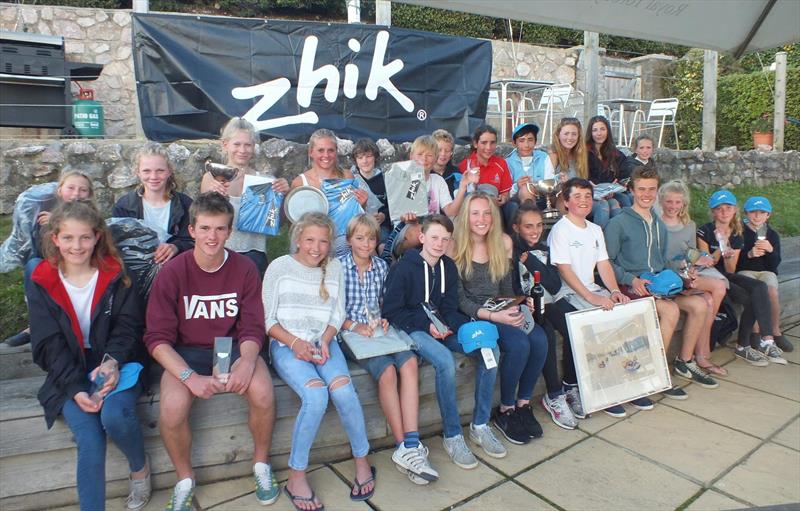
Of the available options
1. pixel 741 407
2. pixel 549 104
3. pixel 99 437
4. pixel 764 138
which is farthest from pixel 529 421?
pixel 764 138

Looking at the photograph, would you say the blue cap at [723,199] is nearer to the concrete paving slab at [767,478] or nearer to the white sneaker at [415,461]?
the concrete paving slab at [767,478]

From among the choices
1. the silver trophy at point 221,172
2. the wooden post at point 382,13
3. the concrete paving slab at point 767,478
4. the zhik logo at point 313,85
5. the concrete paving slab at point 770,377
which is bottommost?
the concrete paving slab at point 767,478

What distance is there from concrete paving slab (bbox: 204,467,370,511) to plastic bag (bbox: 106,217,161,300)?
1.01 metres

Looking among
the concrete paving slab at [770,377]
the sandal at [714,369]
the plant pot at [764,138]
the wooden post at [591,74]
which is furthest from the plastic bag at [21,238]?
the plant pot at [764,138]

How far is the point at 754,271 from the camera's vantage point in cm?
394

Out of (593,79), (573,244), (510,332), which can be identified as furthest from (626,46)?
(510,332)

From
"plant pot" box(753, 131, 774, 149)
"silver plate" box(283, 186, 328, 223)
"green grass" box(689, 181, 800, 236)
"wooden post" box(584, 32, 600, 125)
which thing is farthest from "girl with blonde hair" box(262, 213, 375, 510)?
"plant pot" box(753, 131, 774, 149)

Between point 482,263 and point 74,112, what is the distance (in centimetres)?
486

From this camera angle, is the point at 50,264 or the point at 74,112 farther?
the point at 74,112

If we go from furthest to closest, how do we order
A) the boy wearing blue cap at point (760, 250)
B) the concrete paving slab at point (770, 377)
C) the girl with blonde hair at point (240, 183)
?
the boy wearing blue cap at point (760, 250) → the concrete paving slab at point (770, 377) → the girl with blonde hair at point (240, 183)

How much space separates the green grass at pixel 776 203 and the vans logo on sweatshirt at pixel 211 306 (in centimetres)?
518

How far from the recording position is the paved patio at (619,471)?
218 cm

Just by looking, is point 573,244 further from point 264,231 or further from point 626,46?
point 626,46

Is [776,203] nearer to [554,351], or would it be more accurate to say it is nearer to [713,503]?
[554,351]
